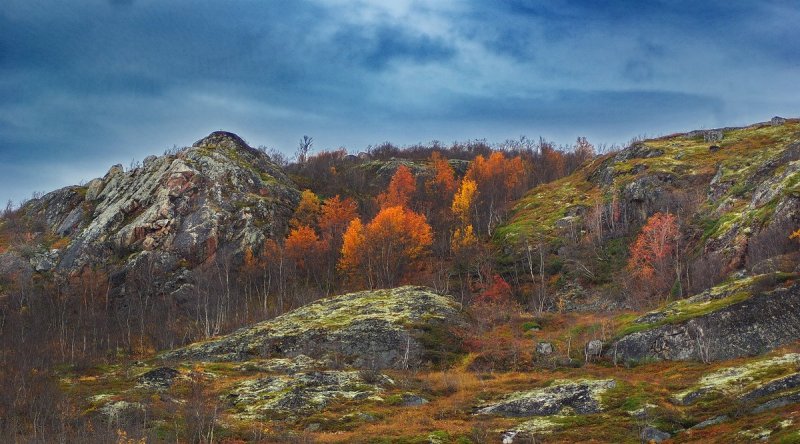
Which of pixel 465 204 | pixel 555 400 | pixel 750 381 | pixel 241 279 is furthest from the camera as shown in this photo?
pixel 465 204

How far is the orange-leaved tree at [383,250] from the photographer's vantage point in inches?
4673

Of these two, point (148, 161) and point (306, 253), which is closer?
point (306, 253)

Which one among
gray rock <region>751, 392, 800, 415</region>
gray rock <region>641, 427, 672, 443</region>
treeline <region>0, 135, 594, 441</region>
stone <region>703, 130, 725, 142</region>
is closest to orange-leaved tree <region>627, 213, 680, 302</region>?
treeline <region>0, 135, 594, 441</region>

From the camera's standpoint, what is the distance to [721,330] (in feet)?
184

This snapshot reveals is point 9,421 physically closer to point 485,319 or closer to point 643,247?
point 485,319

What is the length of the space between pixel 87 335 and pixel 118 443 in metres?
73.6

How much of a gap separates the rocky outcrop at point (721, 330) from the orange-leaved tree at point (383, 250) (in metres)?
60.4

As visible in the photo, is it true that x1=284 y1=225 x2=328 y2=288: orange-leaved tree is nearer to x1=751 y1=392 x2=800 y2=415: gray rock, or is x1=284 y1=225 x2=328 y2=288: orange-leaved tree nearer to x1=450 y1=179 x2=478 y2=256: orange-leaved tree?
x1=450 y1=179 x2=478 y2=256: orange-leaved tree

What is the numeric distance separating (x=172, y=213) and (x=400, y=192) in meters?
59.2

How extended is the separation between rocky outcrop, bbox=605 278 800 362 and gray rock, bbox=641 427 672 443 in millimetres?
19661

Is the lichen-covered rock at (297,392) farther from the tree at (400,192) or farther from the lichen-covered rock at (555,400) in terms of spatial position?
the tree at (400,192)

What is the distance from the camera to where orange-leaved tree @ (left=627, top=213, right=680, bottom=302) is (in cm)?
9181

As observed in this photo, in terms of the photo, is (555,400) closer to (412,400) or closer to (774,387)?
(412,400)

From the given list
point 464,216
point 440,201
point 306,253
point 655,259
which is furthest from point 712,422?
point 440,201
